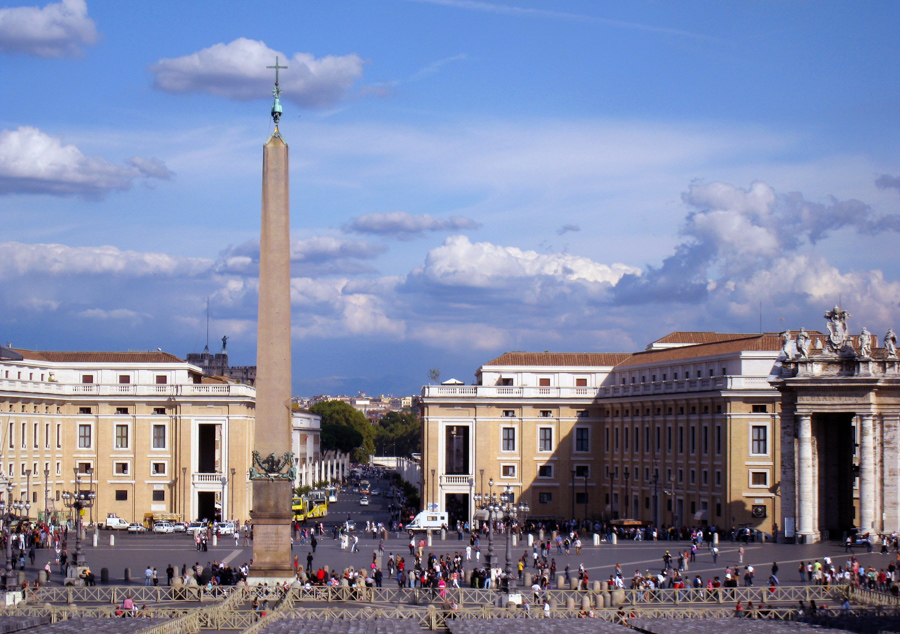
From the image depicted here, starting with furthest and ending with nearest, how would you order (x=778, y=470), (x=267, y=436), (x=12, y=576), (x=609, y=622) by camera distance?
1. (x=778, y=470)
2. (x=12, y=576)
3. (x=267, y=436)
4. (x=609, y=622)

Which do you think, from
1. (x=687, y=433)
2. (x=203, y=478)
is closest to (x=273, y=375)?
(x=687, y=433)

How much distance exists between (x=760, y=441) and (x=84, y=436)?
41000 mm

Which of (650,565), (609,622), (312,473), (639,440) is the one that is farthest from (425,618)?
(312,473)

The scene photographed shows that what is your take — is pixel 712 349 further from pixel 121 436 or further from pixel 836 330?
pixel 121 436

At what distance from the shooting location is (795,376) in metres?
52.7

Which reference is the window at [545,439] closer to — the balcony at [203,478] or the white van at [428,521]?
the white van at [428,521]

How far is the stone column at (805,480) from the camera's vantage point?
52.2 metres

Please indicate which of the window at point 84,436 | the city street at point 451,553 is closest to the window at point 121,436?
the window at point 84,436

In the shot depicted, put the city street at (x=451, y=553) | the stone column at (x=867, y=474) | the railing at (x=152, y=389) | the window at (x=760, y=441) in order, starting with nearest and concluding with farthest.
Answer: the city street at (x=451, y=553), the stone column at (x=867, y=474), the window at (x=760, y=441), the railing at (x=152, y=389)

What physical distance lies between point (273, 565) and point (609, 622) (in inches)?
392

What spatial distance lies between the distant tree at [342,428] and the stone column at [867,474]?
Answer: 102330mm

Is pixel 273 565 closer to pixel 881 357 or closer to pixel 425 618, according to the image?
pixel 425 618

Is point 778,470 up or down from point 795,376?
down

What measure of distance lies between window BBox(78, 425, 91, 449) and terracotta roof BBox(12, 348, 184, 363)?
470 cm
